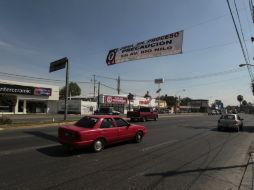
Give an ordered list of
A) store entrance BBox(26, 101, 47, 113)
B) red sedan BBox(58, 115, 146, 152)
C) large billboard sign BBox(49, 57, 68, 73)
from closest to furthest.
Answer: red sedan BBox(58, 115, 146, 152) < large billboard sign BBox(49, 57, 68, 73) < store entrance BBox(26, 101, 47, 113)

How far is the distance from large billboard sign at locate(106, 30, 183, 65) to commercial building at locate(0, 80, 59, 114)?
3365 centimetres

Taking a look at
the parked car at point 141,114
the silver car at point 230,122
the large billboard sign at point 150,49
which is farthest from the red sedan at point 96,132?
the parked car at point 141,114

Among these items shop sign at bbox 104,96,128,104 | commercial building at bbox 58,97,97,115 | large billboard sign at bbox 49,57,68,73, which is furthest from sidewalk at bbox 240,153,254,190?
shop sign at bbox 104,96,128,104

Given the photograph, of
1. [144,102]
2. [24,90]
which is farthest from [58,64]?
[144,102]

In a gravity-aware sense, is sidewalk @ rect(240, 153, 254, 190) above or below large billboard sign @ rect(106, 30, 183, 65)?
below

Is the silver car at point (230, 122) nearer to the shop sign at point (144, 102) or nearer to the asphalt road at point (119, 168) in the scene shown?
the asphalt road at point (119, 168)

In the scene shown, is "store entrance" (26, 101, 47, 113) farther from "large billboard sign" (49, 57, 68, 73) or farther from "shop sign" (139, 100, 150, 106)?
"shop sign" (139, 100, 150, 106)

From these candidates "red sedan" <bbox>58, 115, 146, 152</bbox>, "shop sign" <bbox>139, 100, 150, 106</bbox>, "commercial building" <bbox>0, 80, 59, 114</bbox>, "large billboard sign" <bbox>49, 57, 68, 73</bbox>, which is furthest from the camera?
"shop sign" <bbox>139, 100, 150, 106</bbox>

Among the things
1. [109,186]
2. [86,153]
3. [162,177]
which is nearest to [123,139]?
[86,153]

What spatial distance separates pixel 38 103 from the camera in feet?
192

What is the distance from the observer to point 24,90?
175 feet

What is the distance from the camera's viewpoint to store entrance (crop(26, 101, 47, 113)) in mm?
56175

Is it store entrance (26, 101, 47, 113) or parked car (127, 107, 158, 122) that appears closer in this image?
parked car (127, 107, 158, 122)

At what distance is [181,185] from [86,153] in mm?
4924
